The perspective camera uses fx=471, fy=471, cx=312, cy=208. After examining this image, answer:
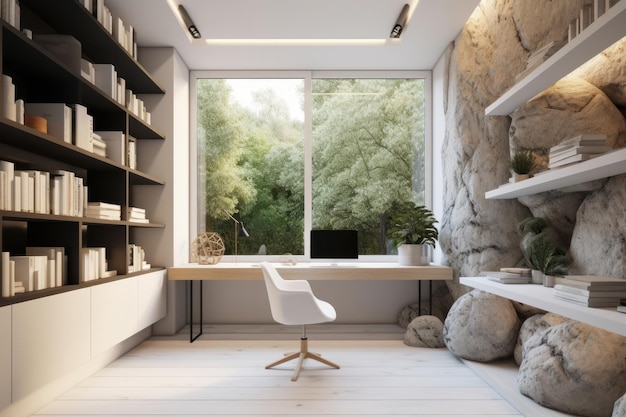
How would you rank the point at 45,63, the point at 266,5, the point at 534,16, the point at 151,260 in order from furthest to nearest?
1. the point at 151,260
2. the point at 266,5
3. the point at 534,16
4. the point at 45,63

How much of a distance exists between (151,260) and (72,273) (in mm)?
1633

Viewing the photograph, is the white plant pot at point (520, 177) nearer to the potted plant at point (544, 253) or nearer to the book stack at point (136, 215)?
the potted plant at point (544, 253)

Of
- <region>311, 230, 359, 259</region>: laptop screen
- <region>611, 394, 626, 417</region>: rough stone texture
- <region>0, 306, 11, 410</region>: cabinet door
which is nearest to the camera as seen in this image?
<region>611, 394, 626, 417</region>: rough stone texture

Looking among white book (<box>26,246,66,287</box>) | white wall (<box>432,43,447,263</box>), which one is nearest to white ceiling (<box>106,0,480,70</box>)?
A: white wall (<box>432,43,447,263</box>)

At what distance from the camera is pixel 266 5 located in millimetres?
3869

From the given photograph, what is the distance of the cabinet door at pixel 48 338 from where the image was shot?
7.47 feet

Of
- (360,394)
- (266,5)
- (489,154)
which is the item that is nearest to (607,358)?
(360,394)

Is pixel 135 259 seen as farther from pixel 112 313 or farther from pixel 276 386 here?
pixel 276 386

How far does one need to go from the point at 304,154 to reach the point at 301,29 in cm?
145

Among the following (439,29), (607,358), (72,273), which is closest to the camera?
(607,358)

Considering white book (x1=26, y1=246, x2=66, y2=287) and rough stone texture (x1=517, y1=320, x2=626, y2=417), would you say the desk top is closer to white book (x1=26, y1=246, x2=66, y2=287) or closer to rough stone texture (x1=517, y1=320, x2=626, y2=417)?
white book (x1=26, y1=246, x2=66, y2=287)

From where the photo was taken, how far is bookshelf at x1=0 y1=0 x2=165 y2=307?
2527mm

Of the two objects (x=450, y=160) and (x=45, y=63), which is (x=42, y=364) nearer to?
(x=45, y=63)

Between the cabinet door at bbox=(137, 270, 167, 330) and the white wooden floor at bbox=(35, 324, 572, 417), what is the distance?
30 cm
